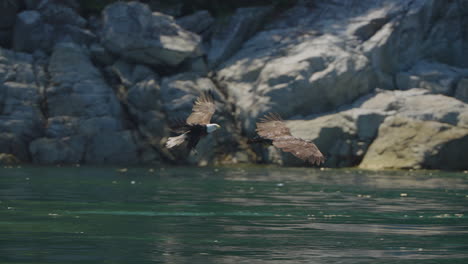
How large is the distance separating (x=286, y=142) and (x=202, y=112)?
253cm

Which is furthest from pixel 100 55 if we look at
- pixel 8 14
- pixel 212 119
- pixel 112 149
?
pixel 212 119

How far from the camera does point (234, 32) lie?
32.0 metres

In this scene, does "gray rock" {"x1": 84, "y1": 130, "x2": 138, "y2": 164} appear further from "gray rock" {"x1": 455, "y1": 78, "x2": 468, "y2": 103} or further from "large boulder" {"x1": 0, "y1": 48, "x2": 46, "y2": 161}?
"gray rock" {"x1": 455, "y1": 78, "x2": 468, "y2": 103}

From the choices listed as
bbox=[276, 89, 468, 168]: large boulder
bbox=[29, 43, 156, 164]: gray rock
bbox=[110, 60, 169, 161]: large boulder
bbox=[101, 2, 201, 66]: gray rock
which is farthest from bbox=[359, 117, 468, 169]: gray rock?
bbox=[29, 43, 156, 164]: gray rock

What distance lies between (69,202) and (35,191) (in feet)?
8.00

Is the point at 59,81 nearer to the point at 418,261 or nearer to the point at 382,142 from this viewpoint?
the point at 382,142

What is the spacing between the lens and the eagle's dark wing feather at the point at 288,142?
12211 millimetres

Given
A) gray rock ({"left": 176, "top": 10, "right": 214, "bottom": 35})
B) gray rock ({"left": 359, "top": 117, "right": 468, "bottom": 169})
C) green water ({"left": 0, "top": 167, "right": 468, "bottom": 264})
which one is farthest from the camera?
gray rock ({"left": 176, "top": 10, "right": 214, "bottom": 35})

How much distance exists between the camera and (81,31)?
1236 inches

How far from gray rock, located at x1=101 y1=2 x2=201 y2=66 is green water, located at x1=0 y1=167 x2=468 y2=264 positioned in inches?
371

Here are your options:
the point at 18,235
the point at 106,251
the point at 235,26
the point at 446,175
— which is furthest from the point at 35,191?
the point at 235,26

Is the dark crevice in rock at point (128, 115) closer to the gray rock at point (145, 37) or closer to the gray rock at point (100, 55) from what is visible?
the gray rock at point (100, 55)

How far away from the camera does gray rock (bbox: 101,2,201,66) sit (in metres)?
30.0

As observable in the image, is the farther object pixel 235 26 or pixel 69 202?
pixel 235 26
